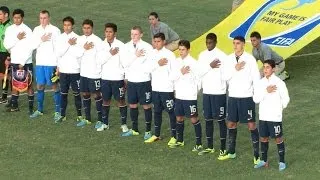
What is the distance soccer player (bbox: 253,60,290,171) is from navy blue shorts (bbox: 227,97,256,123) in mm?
415

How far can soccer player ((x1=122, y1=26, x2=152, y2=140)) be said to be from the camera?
16656 millimetres

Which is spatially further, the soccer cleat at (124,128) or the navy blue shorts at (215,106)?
the soccer cleat at (124,128)

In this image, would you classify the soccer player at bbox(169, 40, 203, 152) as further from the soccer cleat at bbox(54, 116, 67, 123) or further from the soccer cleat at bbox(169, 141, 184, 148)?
the soccer cleat at bbox(54, 116, 67, 123)

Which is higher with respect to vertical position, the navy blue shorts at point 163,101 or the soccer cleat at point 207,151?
the navy blue shorts at point 163,101

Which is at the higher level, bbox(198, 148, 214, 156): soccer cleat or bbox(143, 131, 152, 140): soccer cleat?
bbox(143, 131, 152, 140): soccer cleat

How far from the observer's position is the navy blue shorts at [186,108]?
52.2 feet

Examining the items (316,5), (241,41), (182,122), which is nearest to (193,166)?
(182,122)

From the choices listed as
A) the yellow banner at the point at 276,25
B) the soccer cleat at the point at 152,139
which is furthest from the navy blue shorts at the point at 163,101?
the yellow banner at the point at 276,25

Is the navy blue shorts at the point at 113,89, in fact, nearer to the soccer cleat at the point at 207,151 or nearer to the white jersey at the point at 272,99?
the soccer cleat at the point at 207,151

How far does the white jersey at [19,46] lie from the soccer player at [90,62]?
1255mm

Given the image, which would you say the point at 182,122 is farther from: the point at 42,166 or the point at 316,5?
the point at 316,5

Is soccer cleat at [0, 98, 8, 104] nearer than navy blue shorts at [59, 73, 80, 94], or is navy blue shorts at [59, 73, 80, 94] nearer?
navy blue shorts at [59, 73, 80, 94]

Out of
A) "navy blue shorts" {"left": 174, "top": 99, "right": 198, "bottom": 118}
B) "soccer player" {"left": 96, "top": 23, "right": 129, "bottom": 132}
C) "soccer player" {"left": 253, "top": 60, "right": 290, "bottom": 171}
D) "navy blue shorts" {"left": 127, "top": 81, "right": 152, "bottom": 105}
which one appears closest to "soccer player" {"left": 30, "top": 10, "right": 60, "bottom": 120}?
"soccer player" {"left": 96, "top": 23, "right": 129, "bottom": 132}

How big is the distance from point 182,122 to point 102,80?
76.1 inches
